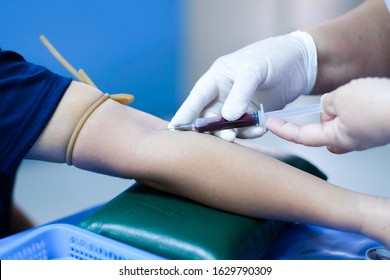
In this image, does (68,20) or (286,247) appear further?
(68,20)

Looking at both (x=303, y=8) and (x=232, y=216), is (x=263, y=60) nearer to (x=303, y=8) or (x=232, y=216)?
(x=232, y=216)

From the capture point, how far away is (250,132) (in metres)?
0.86

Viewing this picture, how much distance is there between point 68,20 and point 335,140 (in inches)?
40.1

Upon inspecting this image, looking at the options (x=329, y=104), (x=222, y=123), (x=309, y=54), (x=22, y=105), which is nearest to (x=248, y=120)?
(x=222, y=123)

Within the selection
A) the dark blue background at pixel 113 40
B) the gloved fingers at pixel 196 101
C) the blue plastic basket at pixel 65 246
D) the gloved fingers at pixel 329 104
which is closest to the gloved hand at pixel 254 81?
the gloved fingers at pixel 196 101

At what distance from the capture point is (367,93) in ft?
2.02

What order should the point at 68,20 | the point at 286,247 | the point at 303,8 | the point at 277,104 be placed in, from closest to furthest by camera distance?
the point at 286,247 < the point at 277,104 < the point at 68,20 < the point at 303,8

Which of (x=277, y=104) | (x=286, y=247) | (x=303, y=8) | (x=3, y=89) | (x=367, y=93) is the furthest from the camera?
(x=303, y=8)

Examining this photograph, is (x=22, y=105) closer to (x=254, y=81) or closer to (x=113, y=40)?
(x=254, y=81)

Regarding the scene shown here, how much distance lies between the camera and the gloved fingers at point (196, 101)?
0.84 metres

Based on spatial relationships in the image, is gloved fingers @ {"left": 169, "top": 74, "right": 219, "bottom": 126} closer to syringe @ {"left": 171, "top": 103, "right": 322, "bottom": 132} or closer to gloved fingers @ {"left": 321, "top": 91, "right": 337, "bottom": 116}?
syringe @ {"left": 171, "top": 103, "right": 322, "bottom": 132}

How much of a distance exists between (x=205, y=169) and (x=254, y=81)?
21 cm

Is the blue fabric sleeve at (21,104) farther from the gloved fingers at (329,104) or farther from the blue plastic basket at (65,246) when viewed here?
the gloved fingers at (329,104)
